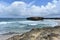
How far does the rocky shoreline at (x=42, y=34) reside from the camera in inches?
80.4

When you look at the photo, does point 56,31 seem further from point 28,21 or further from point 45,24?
point 28,21

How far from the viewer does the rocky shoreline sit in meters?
2.04

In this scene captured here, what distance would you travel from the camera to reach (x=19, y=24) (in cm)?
209

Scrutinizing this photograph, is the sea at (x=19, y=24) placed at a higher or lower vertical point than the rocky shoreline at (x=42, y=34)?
higher

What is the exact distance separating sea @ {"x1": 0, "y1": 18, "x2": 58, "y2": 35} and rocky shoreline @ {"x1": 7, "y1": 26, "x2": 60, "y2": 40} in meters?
0.07

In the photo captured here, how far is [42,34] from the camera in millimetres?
2080

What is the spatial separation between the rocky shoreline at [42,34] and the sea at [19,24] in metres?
0.07

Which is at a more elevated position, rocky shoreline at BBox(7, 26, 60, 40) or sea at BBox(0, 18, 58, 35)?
sea at BBox(0, 18, 58, 35)

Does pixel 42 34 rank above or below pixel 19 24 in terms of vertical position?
below

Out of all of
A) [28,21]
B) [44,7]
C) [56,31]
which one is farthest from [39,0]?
[56,31]

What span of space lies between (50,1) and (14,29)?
0.82m

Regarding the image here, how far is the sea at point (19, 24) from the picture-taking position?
2057 millimetres

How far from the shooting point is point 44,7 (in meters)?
2.13

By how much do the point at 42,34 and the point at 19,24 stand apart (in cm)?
45
